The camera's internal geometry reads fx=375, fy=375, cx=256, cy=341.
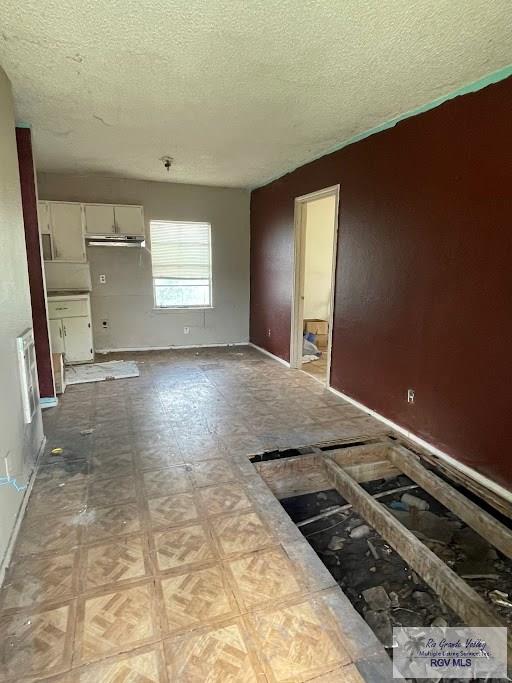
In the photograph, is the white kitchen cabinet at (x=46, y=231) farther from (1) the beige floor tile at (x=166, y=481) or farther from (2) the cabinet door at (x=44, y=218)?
(1) the beige floor tile at (x=166, y=481)

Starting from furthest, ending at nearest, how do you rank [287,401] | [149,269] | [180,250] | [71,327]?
[180,250] → [149,269] → [71,327] → [287,401]

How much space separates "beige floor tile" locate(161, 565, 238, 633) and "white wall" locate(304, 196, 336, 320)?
5.42 m

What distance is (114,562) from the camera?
1739 millimetres

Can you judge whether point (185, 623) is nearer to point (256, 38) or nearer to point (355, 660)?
point (355, 660)

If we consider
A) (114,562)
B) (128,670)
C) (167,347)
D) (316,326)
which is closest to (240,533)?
(114,562)

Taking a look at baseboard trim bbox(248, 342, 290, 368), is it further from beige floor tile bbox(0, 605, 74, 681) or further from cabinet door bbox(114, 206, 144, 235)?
beige floor tile bbox(0, 605, 74, 681)

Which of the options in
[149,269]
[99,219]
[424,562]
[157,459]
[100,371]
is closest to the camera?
[424,562]

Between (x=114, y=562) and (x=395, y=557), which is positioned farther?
(x=395, y=557)

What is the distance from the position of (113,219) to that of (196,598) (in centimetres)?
504

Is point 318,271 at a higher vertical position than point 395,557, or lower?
higher

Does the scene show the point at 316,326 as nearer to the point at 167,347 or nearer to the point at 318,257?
the point at 318,257

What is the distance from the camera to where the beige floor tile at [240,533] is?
6.05ft

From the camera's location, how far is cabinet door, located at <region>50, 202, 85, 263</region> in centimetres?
509

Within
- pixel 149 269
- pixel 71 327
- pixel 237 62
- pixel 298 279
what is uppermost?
pixel 237 62
